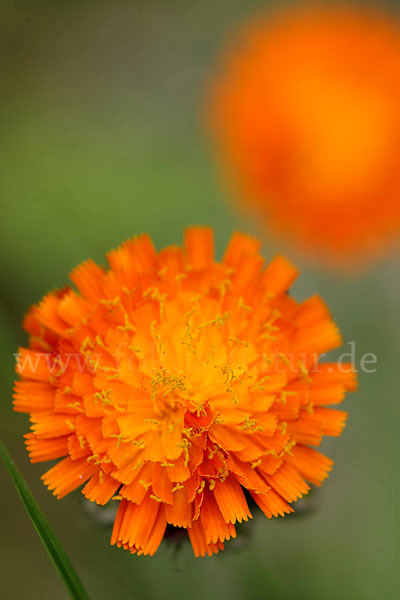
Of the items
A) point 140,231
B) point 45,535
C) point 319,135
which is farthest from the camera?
point 319,135

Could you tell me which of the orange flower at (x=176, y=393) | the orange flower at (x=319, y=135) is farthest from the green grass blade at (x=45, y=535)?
the orange flower at (x=319, y=135)

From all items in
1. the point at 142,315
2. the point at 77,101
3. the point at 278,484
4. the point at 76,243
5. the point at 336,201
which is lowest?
the point at 278,484

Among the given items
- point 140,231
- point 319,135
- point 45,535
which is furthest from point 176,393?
point 319,135

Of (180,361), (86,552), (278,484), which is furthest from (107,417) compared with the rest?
(86,552)

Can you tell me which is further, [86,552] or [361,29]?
[361,29]

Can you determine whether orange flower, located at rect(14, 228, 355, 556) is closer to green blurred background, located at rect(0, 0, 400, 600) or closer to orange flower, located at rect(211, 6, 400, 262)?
green blurred background, located at rect(0, 0, 400, 600)

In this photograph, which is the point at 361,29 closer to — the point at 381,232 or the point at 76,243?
the point at 381,232

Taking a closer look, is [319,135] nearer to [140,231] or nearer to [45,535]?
[140,231]
